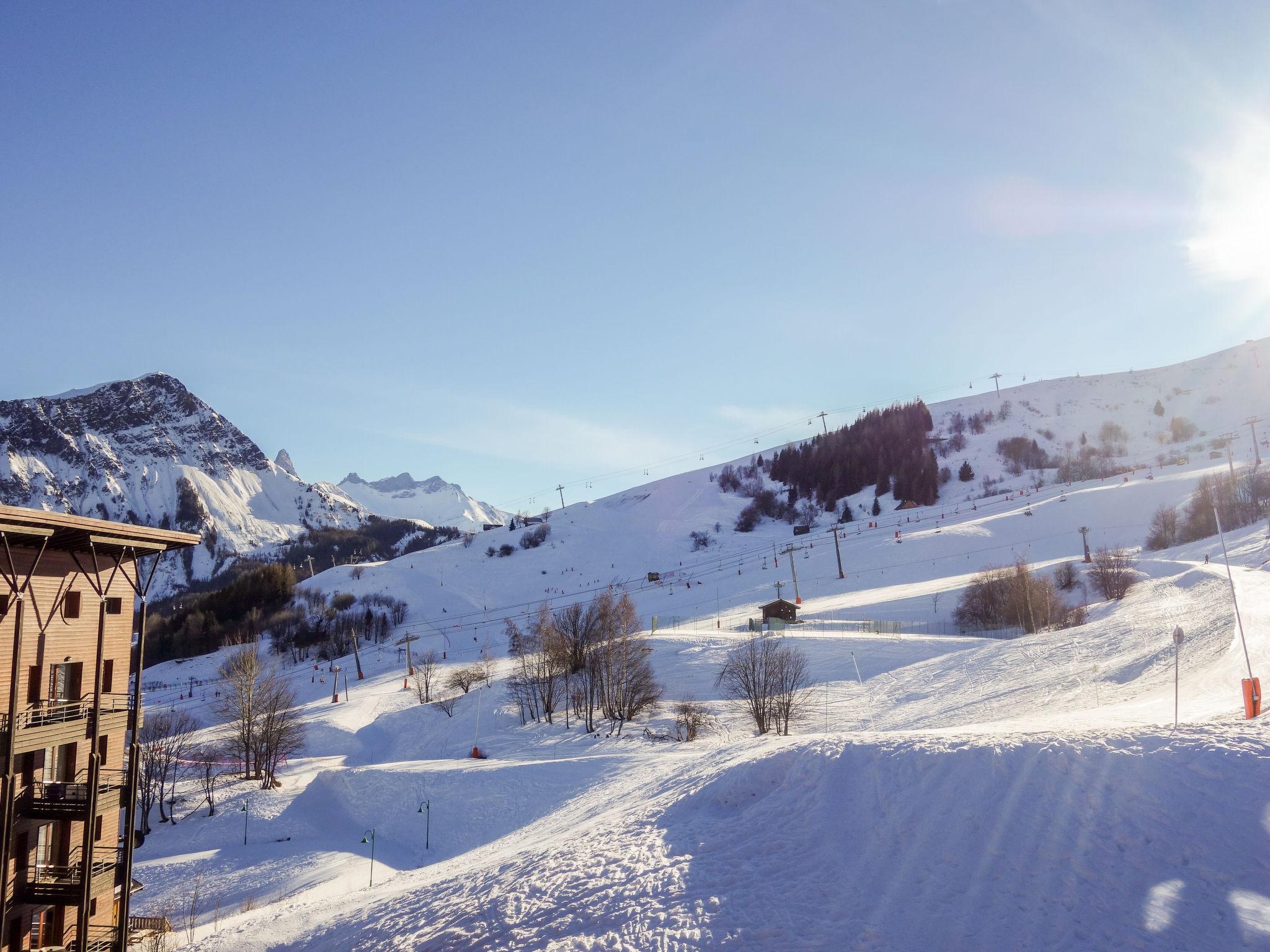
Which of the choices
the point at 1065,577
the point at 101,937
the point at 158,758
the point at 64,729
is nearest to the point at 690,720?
the point at 101,937

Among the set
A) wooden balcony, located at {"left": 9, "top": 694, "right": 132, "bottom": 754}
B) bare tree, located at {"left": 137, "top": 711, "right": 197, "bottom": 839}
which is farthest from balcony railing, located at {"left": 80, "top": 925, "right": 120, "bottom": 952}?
bare tree, located at {"left": 137, "top": 711, "right": 197, "bottom": 839}

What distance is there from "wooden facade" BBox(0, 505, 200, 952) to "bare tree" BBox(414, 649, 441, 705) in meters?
33.3

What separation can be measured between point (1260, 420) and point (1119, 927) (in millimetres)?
167203

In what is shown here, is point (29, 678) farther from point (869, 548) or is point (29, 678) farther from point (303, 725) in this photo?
point (869, 548)

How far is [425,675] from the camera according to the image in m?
53.2

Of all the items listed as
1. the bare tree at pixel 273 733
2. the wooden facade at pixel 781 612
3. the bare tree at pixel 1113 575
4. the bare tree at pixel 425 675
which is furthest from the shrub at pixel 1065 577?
the bare tree at pixel 273 733

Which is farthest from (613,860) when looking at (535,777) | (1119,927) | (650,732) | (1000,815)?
(650,732)

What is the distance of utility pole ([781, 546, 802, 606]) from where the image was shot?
62941 mm

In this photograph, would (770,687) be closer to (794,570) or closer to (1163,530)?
(794,570)

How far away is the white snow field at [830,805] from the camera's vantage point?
1024 cm

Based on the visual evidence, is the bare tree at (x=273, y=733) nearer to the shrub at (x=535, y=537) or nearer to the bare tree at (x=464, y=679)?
the bare tree at (x=464, y=679)

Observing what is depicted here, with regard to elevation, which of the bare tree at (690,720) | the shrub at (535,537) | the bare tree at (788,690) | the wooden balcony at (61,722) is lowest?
the bare tree at (690,720)

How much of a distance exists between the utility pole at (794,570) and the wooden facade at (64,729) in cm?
5050

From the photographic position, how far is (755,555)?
92.6 m
